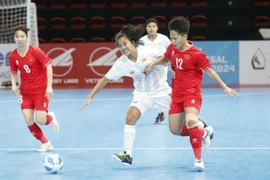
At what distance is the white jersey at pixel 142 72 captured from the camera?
267 inches

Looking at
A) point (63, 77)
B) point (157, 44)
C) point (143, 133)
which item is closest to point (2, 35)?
point (63, 77)

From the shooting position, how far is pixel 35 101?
299 inches

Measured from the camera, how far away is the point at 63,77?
17953 mm

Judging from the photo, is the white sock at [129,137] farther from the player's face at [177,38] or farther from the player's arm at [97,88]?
the player's face at [177,38]

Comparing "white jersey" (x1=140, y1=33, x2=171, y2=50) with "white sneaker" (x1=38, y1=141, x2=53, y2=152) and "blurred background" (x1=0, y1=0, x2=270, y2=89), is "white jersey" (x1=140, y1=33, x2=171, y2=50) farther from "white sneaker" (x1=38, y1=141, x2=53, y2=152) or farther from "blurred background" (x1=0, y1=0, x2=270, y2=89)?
"blurred background" (x1=0, y1=0, x2=270, y2=89)

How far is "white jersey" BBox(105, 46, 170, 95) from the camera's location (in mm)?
6773

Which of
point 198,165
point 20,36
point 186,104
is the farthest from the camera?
point 20,36

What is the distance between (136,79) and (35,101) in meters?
1.50

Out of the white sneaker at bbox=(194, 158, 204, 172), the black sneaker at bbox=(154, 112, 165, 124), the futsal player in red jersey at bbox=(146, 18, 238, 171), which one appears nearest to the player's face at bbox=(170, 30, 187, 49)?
the futsal player in red jersey at bbox=(146, 18, 238, 171)

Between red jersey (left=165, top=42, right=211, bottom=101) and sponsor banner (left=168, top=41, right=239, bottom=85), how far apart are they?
Result: 1125 cm

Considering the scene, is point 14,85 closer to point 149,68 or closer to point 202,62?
point 149,68

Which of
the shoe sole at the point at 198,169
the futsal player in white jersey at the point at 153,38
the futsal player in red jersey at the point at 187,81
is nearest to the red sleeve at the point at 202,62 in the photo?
the futsal player in red jersey at the point at 187,81

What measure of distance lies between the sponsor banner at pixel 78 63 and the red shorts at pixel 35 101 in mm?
10109

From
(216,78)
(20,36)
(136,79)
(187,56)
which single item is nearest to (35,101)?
(20,36)
